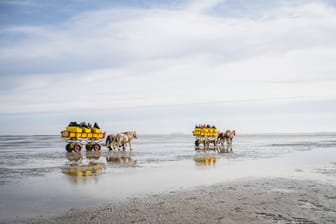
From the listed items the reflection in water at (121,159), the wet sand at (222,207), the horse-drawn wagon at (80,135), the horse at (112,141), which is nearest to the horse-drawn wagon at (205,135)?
the horse at (112,141)

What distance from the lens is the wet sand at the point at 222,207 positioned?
6652 millimetres

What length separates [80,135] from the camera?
25.8 meters

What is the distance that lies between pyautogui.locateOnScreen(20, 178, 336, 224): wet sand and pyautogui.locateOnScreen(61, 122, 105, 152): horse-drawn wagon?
17262mm

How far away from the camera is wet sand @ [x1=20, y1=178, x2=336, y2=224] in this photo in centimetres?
665

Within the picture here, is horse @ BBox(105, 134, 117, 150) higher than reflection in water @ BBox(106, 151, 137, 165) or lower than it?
higher

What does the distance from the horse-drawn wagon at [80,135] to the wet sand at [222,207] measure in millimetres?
17262

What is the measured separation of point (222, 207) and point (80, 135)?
19.9 m

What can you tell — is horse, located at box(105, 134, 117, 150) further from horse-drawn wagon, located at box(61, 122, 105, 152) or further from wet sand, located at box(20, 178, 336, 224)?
wet sand, located at box(20, 178, 336, 224)

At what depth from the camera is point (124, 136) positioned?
28.4 m

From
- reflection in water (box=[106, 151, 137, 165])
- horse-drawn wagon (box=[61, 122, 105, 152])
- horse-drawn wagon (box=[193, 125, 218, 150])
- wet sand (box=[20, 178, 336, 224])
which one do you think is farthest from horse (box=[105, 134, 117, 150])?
wet sand (box=[20, 178, 336, 224])

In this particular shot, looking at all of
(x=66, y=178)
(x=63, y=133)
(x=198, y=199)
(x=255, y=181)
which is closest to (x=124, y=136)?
(x=63, y=133)

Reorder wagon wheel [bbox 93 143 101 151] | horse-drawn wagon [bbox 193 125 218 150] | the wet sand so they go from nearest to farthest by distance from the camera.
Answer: the wet sand
wagon wheel [bbox 93 143 101 151]
horse-drawn wagon [bbox 193 125 218 150]

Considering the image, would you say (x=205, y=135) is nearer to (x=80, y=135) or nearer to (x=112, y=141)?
(x=112, y=141)

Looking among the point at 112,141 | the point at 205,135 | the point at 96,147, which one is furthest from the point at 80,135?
the point at 205,135
